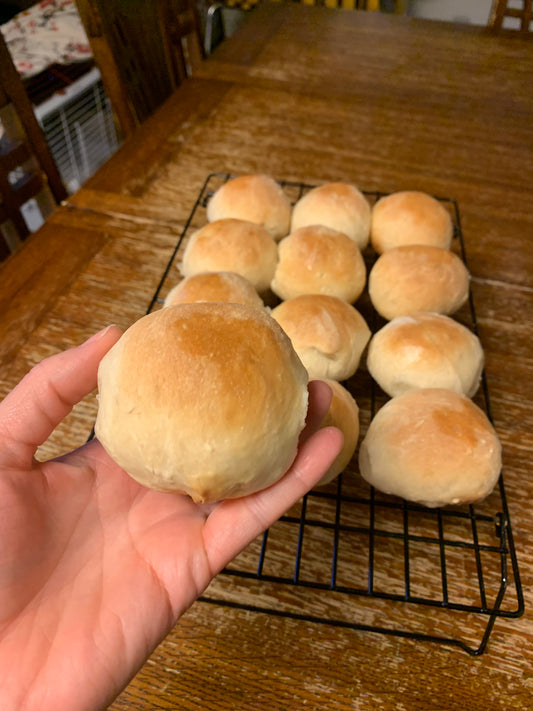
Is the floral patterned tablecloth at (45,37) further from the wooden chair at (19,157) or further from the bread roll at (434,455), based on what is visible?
the bread roll at (434,455)

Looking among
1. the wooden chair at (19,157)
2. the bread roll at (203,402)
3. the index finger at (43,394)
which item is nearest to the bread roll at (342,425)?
the bread roll at (203,402)

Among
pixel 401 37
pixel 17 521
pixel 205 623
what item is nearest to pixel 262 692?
pixel 205 623

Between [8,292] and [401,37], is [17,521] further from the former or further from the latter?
[401,37]

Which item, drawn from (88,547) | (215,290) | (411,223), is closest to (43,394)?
(88,547)

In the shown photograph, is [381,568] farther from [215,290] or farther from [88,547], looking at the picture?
[215,290]

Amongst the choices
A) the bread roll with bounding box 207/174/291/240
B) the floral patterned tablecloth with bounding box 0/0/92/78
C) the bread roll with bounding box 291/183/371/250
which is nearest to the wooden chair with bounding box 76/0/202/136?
the floral patterned tablecloth with bounding box 0/0/92/78

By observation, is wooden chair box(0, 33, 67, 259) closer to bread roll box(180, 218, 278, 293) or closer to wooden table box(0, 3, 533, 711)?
wooden table box(0, 3, 533, 711)

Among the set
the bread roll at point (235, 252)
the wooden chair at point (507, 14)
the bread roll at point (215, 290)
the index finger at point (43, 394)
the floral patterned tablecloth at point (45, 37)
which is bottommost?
the wooden chair at point (507, 14)
